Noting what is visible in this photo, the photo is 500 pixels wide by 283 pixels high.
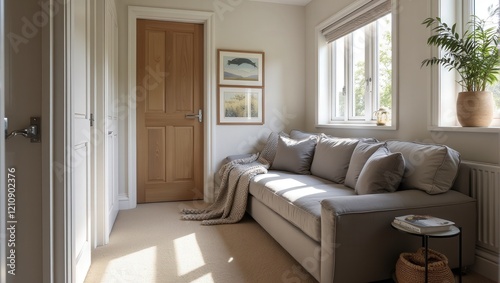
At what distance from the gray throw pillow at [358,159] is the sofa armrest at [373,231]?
49 centimetres

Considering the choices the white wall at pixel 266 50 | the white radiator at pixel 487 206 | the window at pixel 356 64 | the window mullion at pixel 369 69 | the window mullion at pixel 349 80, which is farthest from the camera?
the white wall at pixel 266 50

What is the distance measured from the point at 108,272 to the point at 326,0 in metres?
3.44

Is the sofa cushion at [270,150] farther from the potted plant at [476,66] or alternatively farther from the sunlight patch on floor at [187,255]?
the potted plant at [476,66]

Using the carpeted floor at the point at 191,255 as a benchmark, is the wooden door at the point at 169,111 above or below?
above

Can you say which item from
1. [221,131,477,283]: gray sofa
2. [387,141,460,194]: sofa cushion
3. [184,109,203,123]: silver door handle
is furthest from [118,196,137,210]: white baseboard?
[387,141,460,194]: sofa cushion

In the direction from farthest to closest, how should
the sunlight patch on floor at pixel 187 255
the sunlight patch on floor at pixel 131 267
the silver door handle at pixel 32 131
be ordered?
the sunlight patch on floor at pixel 187 255, the sunlight patch on floor at pixel 131 267, the silver door handle at pixel 32 131

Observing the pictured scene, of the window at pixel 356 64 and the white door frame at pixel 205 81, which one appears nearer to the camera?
the window at pixel 356 64

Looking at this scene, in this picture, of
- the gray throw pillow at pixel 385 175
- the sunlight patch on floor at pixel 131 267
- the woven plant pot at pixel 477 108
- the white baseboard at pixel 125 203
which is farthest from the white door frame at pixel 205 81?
the woven plant pot at pixel 477 108

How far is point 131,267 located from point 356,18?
117 inches

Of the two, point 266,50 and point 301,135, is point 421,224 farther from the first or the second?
point 266,50

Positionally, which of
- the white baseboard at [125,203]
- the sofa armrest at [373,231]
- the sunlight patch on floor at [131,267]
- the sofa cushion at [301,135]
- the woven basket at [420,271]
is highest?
the sofa cushion at [301,135]

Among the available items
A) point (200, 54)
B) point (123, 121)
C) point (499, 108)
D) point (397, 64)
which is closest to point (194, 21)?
point (200, 54)

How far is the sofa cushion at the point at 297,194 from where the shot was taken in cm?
193

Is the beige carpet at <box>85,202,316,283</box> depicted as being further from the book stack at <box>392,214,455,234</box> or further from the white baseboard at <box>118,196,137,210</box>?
the book stack at <box>392,214,455,234</box>
